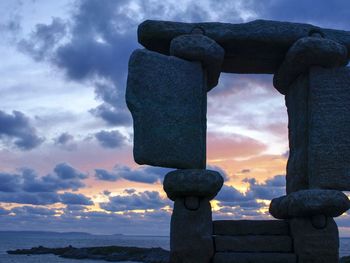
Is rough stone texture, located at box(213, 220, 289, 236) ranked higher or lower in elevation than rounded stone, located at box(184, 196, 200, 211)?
lower

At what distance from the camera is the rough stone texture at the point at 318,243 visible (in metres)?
6.50

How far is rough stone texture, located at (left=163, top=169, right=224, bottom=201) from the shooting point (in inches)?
253

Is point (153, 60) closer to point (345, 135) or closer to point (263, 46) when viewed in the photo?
point (263, 46)

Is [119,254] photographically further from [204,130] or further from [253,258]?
[253,258]

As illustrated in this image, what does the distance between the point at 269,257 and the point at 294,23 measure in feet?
11.1

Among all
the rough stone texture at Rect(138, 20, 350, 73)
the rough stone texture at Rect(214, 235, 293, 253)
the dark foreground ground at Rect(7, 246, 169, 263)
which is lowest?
the dark foreground ground at Rect(7, 246, 169, 263)

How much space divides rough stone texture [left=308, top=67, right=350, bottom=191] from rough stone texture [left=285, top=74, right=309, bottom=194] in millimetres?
232

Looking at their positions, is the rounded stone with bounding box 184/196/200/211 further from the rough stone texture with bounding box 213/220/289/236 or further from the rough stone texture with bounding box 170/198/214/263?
the rough stone texture with bounding box 213/220/289/236

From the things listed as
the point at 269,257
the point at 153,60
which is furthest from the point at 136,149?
the point at 269,257

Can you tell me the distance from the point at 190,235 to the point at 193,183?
2.26 ft

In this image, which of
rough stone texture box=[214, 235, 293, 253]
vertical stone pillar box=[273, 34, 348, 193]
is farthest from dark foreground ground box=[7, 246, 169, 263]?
rough stone texture box=[214, 235, 293, 253]

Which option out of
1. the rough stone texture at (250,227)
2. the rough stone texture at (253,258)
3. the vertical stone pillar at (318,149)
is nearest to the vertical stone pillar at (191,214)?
the rough stone texture at (253,258)

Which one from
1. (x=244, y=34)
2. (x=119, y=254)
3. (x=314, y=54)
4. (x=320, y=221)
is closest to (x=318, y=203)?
(x=320, y=221)

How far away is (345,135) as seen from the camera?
696 cm
